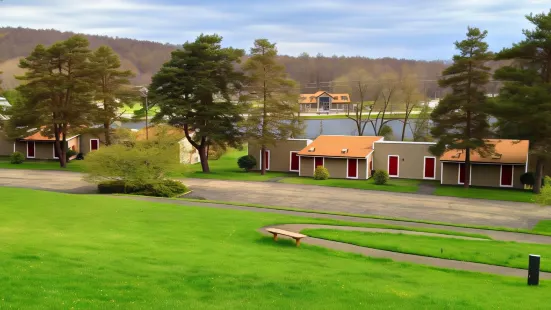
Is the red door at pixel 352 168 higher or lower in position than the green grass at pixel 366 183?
higher

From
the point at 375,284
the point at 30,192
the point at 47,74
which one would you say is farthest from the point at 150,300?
the point at 47,74

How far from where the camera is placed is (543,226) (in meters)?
26.8

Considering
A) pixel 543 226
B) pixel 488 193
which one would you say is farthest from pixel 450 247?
pixel 488 193

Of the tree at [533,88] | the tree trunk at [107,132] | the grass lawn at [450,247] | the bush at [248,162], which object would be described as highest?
the tree at [533,88]

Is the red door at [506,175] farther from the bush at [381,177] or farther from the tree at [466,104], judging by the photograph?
the bush at [381,177]

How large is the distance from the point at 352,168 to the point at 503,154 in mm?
11719

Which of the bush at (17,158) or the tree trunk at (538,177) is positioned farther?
the bush at (17,158)

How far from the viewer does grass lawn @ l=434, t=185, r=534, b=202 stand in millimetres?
36438

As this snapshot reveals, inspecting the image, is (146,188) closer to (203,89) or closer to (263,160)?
(203,89)

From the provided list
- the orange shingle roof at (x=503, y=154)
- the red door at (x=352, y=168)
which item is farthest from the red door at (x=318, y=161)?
the orange shingle roof at (x=503, y=154)

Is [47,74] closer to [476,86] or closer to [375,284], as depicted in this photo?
[476,86]

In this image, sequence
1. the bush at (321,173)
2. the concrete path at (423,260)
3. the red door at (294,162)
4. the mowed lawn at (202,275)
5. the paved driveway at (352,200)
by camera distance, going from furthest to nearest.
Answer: the red door at (294,162) → the bush at (321,173) → the paved driveway at (352,200) → the concrete path at (423,260) → the mowed lawn at (202,275)

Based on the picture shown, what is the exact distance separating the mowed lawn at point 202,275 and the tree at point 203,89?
2609 cm

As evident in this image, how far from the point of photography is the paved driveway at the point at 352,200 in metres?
29.2
